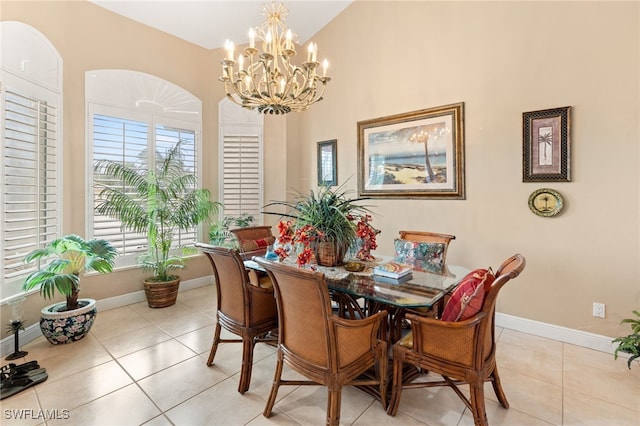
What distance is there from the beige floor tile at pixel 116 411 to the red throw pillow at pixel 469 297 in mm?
1990

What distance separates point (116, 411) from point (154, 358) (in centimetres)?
→ 66

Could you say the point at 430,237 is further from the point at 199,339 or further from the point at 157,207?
the point at 157,207

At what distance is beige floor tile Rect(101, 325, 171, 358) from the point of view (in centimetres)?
277

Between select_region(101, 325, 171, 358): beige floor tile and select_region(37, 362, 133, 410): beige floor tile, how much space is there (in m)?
0.26

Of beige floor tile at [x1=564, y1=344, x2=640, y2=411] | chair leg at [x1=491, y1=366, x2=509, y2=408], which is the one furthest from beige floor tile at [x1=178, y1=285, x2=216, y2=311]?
beige floor tile at [x1=564, y1=344, x2=640, y2=411]

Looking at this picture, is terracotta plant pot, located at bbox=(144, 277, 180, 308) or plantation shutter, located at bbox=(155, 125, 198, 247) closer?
terracotta plant pot, located at bbox=(144, 277, 180, 308)

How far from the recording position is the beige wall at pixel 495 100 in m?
2.65

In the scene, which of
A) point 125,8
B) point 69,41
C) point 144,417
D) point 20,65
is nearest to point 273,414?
point 144,417

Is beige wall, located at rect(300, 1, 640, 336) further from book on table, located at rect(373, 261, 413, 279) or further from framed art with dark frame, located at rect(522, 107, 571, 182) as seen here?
book on table, located at rect(373, 261, 413, 279)

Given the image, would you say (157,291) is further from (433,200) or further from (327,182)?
(433,200)

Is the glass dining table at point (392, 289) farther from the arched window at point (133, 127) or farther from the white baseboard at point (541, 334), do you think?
the arched window at point (133, 127)

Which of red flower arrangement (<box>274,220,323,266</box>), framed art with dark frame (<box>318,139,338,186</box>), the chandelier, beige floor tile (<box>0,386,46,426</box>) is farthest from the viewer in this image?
framed art with dark frame (<box>318,139,338,186</box>)

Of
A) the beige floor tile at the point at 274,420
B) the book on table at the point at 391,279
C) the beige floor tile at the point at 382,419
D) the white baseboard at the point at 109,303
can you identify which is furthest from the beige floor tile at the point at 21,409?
the book on table at the point at 391,279

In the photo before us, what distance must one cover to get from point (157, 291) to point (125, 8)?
11.5ft
